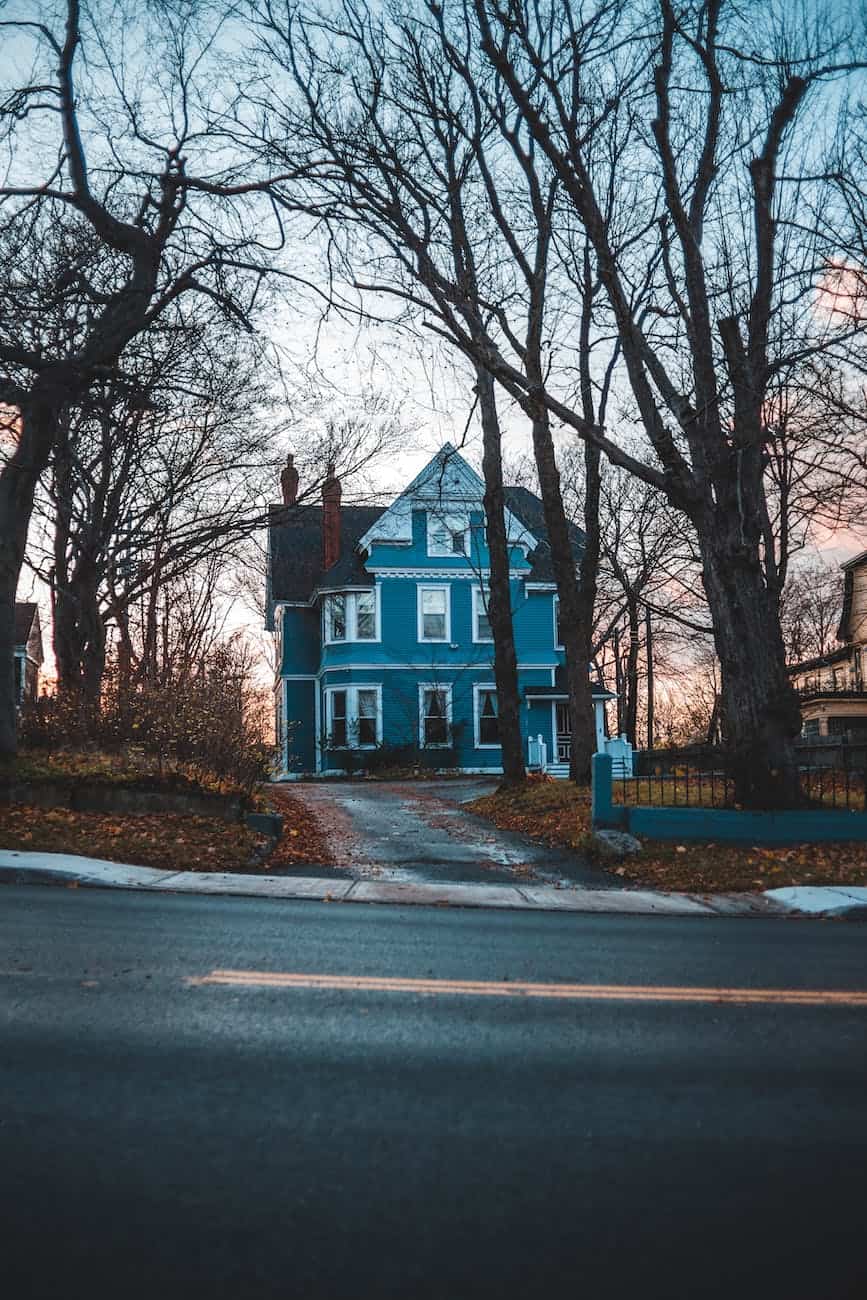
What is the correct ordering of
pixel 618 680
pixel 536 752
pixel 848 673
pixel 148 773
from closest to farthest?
1. pixel 148 773
2. pixel 536 752
3. pixel 848 673
4. pixel 618 680

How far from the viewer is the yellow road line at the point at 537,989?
647 cm

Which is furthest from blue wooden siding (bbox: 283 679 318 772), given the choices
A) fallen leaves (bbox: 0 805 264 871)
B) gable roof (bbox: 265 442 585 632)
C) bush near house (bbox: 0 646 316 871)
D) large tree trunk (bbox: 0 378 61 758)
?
fallen leaves (bbox: 0 805 264 871)

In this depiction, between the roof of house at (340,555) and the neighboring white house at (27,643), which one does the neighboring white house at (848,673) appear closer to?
the roof of house at (340,555)

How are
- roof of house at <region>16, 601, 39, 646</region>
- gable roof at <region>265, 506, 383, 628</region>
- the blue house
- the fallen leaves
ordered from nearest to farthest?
the fallen leaves < the blue house < gable roof at <region>265, 506, 383, 628</region> < roof of house at <region>16, 601, 39, 646</region>

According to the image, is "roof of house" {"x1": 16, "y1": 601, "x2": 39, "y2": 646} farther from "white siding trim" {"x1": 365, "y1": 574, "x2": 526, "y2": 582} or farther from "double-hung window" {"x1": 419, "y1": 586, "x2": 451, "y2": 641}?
"double-hung window" {"x1": 419, "y1": 586, "x2": 451, "y2": 641}

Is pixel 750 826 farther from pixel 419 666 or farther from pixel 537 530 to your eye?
pixel 537 530

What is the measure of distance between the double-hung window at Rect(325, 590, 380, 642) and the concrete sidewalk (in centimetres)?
2640

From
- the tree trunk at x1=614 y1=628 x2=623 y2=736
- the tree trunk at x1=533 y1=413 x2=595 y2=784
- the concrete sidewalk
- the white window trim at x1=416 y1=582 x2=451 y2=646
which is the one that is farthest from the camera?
the tree trunk at x1=614 y1=628 x2=623 y2=736

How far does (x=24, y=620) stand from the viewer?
53062 millimetres

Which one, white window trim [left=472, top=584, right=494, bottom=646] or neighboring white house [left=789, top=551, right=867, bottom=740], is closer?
neighboring white house [left=789, top=551, right=867, bottom=740]

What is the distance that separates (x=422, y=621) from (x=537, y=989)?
32.7m

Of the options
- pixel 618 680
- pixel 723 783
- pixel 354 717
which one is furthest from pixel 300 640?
pixel 723 783

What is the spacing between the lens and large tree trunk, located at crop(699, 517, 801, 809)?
14.8 metres

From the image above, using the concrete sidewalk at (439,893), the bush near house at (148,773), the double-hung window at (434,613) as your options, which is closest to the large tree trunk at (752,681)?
the concrete sidewalk at (439,893)
